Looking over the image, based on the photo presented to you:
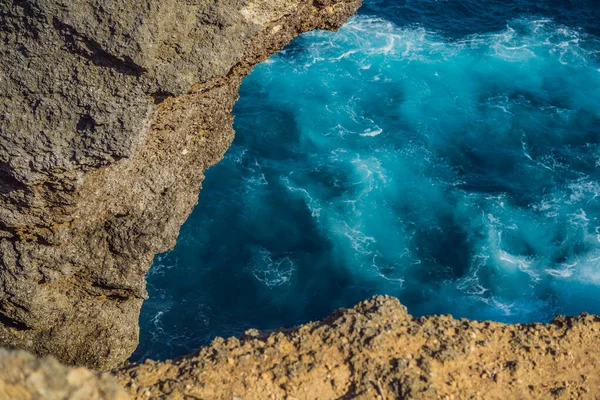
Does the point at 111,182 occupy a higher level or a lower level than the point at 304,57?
higher

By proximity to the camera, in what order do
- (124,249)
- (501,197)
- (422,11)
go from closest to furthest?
(124,249)
(501,197)
(422,11)

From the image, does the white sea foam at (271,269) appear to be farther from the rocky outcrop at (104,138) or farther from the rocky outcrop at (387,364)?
the rocky outcrop at (387,364)

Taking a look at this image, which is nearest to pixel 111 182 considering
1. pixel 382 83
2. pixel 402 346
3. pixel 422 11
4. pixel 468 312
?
pixel 402 346

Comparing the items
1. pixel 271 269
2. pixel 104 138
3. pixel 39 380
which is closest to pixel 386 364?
pixel 39 380

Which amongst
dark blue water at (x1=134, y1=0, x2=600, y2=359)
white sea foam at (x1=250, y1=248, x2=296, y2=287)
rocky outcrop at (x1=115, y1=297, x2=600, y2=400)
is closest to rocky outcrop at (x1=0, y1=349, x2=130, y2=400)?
rocky outcrop at (x1=115, y1=297, x2=600, y2=400)

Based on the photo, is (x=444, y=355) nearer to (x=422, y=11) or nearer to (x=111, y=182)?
(x=111, y=182)

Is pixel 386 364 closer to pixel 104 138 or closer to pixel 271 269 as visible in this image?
pixel 104 138

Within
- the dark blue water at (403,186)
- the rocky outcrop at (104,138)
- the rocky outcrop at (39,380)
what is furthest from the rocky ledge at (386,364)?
the dark blue water at (403,186)
